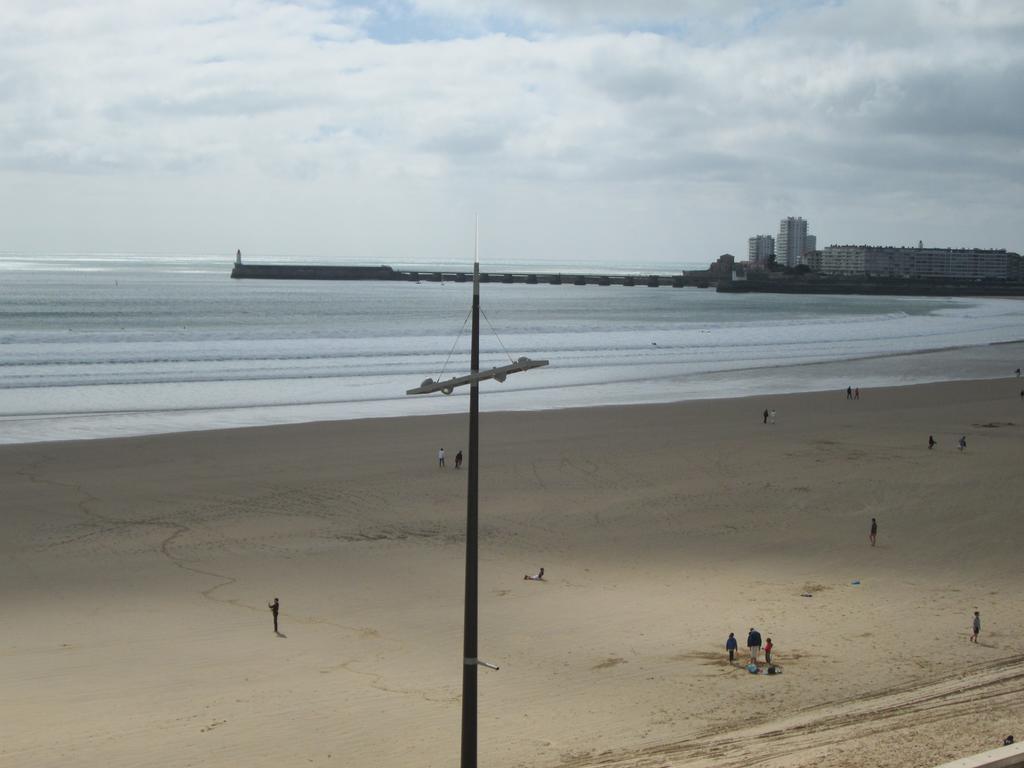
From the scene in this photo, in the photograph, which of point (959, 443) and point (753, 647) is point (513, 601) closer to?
point (753, 647)

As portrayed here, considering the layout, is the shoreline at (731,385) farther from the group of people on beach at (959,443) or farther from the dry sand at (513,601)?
the group of people on beach at (959,443)

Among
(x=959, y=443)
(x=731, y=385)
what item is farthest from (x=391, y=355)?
(x=959, y=443)

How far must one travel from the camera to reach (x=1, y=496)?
22.0 metres

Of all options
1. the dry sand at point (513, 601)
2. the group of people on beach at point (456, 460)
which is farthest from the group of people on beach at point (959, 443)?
the group of people on beach at point (456, 460)

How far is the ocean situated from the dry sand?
887 centimetres

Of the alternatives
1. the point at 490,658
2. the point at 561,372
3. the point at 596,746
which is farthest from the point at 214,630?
the point at 561,372

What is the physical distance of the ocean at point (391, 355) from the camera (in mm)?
37188

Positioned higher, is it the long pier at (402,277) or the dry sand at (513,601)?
the long pier at (402,277)

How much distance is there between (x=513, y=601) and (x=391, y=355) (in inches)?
1687

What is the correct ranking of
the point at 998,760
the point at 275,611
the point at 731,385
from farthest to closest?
the point at 731,385 → the point at 275,611 → the point at 998,760

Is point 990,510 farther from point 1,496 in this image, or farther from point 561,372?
point 561,372

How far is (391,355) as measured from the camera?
57938mm

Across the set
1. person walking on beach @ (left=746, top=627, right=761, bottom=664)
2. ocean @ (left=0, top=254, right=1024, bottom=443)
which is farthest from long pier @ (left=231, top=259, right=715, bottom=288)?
person walking on beach @ (left=746, top=627, right=761, bottom=664)

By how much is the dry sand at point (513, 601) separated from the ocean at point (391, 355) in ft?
29.1
